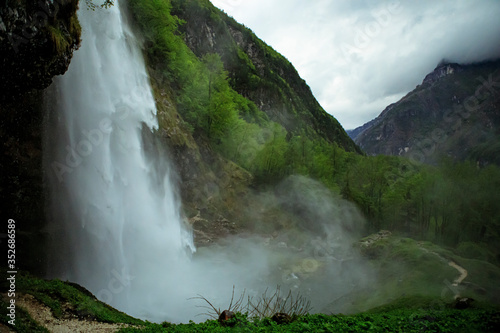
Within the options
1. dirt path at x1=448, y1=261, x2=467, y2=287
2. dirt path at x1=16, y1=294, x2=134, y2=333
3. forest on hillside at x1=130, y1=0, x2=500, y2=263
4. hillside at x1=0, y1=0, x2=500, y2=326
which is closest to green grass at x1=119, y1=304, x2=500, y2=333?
hillside at x1=0, y1=0, x2=500, y2=326

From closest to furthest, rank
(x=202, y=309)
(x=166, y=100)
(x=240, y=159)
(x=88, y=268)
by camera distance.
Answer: (x=88, y=268) → (x=202, y=309) → (x=166, y=100) → (x=240, y=159)

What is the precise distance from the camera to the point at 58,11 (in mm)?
10672

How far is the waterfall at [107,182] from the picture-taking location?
→ 610 inches

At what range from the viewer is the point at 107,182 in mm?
18750

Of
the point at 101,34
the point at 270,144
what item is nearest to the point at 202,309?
the point at 101,34

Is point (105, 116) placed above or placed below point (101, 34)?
below

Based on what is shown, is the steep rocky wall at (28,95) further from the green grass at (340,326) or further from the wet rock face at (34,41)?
the green grass at (340,326)

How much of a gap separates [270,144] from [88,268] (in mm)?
34728

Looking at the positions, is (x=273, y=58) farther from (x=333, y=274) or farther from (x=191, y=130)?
(x=333, y=274)

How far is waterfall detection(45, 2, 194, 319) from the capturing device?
15492 millimetres

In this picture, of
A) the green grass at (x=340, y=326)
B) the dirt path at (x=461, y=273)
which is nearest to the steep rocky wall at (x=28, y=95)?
the green grass at (x=340, y=326)

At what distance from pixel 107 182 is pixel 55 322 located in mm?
10617

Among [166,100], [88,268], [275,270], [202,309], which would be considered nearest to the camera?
[88,268]

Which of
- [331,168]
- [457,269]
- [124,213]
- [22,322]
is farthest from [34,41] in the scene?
[331,168]
